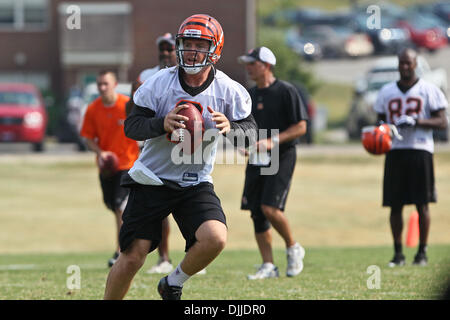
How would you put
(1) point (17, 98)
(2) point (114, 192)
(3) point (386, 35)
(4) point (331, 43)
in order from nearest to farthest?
(2) point (114, 192) → (1) point (17, 98) → (3) point (386, 35) → (4) point (331, 43)

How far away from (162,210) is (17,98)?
68.3 ft

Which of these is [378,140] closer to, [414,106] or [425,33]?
[414,106]

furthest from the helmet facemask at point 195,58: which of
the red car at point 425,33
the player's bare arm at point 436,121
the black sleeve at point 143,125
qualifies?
the red car at point 425,33

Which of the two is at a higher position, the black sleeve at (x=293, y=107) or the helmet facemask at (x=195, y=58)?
the helmet facemask at (x=195, y=58)

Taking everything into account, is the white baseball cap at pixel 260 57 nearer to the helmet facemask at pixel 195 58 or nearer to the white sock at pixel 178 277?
the helmet facemask at pixel 195 58

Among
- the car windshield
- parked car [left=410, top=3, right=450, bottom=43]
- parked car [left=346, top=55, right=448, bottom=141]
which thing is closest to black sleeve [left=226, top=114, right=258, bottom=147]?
parked car [left=346, top=55, right=448, bottom=141]

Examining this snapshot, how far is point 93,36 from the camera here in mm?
38312

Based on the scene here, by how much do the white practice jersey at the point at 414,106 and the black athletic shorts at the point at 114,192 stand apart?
2.90 m

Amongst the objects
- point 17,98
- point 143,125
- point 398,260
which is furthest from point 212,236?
point 17,98

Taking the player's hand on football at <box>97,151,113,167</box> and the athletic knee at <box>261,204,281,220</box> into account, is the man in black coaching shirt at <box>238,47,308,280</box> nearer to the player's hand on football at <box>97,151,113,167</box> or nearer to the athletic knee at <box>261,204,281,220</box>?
the athletic knee at <box>261,204,281,220</box>

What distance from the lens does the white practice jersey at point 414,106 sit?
9398mm

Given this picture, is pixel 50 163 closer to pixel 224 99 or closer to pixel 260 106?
pixel 260 106

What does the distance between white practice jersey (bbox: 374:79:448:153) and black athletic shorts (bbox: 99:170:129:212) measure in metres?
2.90

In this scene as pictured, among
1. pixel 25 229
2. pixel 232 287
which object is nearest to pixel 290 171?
pixel 232 287
